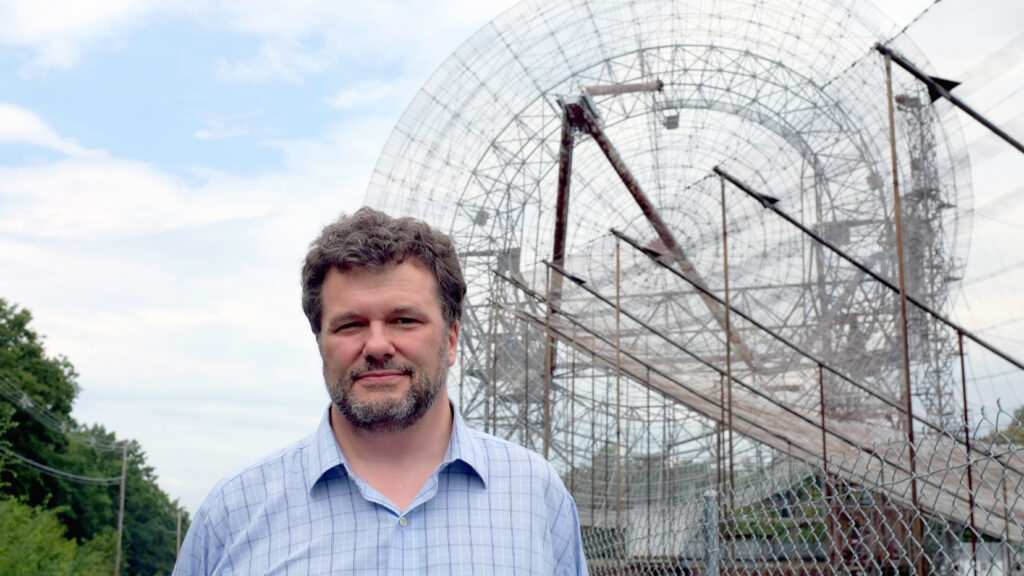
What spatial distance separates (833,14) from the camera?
25.6 m

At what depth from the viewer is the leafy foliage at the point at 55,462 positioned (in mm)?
38009

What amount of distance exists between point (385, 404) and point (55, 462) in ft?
157

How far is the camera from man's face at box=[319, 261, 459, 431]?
2.88 meters

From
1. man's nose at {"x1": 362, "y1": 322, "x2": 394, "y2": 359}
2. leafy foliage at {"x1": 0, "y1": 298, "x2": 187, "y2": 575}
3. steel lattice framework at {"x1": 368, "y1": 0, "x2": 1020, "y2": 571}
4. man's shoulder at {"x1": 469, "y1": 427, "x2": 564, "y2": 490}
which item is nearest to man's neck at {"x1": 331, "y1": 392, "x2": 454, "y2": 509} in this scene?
man's shoulder at {"x1": 469, "y1": 427, "x2": 564, "y2": 490}

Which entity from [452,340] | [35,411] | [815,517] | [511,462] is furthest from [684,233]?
[35,411]

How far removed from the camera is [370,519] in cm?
286

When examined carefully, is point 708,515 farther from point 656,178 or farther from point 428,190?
point 428,190

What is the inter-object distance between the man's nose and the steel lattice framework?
846cm

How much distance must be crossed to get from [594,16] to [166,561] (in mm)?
49028

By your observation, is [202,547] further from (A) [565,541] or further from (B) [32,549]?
(B) [32,549]

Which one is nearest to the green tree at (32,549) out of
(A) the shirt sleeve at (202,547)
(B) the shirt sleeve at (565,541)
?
(A) the shirt sleeve at (202,547)

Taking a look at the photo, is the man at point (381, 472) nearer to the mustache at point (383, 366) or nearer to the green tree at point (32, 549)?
the mustache at point (383, 366)

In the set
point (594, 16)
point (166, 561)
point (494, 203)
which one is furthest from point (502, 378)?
point (166, 561)

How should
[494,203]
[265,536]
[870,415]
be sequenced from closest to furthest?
[265,536] < [870,415] < [494,203]
